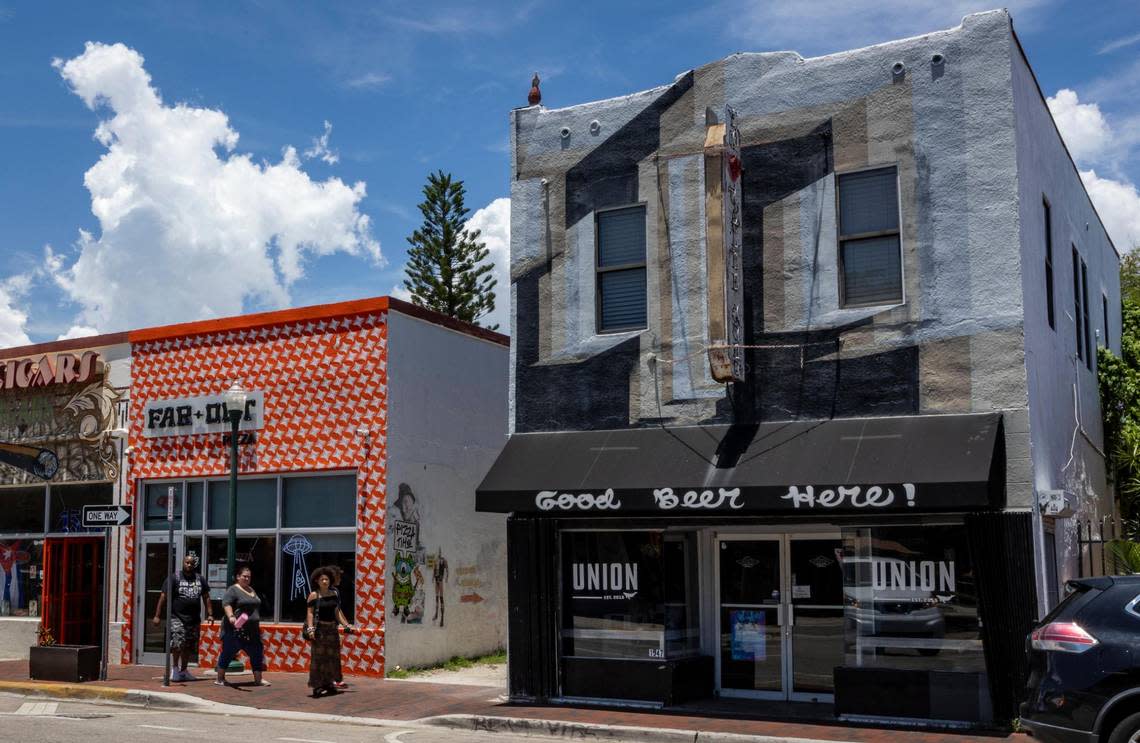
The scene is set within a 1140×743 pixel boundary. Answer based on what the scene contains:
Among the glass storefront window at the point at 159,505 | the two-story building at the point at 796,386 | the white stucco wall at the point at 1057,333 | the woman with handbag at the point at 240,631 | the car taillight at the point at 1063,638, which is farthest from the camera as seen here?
the glass storefront window at the point at 159,505

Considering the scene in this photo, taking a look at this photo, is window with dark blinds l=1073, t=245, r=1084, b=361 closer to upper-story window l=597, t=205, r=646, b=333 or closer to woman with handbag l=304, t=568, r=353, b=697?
upper-story window l=597, t=205, r=646, b=333

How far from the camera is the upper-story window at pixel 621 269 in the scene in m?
15.2

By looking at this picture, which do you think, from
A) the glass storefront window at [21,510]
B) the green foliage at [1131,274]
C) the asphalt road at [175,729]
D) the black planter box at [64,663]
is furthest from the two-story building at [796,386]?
the green foliage at [1131,274]

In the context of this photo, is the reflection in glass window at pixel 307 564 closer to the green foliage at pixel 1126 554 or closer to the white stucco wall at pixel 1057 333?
the white stucco wall at pixel 1057 333

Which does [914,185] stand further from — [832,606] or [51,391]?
[51,391]

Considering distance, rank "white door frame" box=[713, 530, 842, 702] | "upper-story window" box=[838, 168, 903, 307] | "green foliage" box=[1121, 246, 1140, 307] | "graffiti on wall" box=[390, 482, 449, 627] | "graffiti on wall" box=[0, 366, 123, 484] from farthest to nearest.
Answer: "green foliage" box=[1121, 246, 1140, 307]
"graffiti on wall" box=[0, 366, 123, 484]
"graffiti on wall" box=[390, 482, 449, 627]
"white door frame" box=[713, 530, 842, 702]
"upper-story window" box=[838, 168, 903, 307]

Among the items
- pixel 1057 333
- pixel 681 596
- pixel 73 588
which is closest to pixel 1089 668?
pixel 681 596

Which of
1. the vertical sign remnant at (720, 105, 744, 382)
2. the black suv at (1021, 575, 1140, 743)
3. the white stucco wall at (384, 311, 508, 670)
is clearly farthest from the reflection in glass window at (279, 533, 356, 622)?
the black suv at (1021, 575, 1140, 743)

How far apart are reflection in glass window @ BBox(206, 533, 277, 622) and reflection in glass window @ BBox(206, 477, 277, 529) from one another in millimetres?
241

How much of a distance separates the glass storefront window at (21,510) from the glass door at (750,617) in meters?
13.1

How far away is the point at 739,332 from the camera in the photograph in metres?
13.9

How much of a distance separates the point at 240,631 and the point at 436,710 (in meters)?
4.01

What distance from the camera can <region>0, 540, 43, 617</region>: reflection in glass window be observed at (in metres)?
21.3

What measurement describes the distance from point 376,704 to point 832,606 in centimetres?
571
